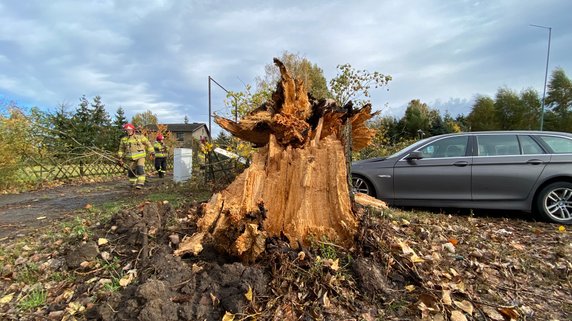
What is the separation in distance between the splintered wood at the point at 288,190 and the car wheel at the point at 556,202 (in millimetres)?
3857

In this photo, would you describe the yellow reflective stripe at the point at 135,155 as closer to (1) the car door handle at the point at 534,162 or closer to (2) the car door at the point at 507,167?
(2) the car door at the point at 507,167

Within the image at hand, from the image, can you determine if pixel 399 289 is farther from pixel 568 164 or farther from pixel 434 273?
pixel 568 164

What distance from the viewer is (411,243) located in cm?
330

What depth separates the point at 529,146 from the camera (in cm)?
532

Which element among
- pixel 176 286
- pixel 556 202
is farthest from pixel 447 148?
pixel 176 286

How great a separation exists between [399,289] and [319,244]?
73 cm

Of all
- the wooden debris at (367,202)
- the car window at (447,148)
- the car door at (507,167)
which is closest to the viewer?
the wooden debris at (367,202)

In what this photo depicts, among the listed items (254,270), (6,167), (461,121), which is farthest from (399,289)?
(461,121)

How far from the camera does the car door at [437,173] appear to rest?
5391mm

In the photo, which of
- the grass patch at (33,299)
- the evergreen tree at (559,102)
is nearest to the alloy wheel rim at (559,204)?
the grass patch at (33,299)

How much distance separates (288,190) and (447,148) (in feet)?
12.9

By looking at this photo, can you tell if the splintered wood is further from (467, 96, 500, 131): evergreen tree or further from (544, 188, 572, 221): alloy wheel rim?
(467, 96, 500, 131): evergreen tree

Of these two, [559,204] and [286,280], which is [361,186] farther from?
[286,280]

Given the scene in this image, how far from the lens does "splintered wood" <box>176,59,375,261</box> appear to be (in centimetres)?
279
